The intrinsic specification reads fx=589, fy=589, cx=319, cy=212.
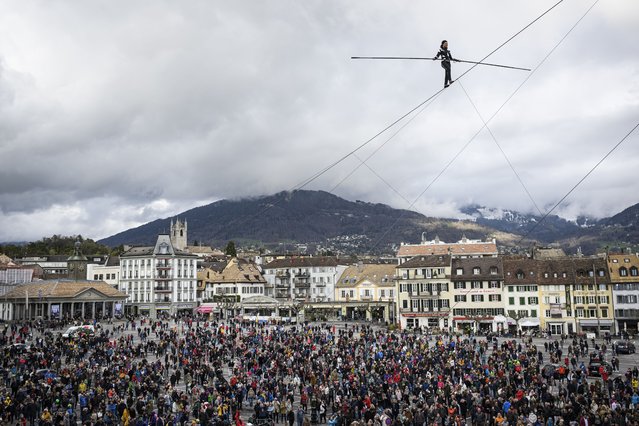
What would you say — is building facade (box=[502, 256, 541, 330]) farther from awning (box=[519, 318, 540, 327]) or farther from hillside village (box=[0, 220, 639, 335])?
awning (box=[519, 318, 540, 327])

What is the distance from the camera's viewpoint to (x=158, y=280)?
98.8m

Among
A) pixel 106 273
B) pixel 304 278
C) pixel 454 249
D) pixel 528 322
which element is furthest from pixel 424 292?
pixel 106 273

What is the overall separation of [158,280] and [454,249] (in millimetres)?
53280

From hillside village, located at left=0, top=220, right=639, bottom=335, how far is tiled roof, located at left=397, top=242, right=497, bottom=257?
20 centimetres

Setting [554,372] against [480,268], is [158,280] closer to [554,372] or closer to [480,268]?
[480,268]

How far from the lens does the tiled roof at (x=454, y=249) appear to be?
107188 mm

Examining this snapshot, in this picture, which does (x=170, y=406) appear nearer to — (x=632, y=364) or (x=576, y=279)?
(x=632, y=364)

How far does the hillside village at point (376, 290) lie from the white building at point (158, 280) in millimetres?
170

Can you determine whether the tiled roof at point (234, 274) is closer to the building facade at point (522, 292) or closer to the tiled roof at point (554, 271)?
the tiled roof at point (554, 271)

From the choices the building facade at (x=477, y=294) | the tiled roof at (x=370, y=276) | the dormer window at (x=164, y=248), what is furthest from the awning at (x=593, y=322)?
the dormer window at (x=164, y=248)

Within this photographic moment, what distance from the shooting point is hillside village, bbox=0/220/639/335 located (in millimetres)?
70188

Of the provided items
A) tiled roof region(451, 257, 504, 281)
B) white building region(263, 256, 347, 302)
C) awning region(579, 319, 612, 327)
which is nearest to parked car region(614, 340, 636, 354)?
awning region(579, 319, 612, 327)

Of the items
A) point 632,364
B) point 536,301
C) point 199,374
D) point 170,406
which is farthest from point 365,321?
point 170,406

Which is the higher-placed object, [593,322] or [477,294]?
[477,294]
